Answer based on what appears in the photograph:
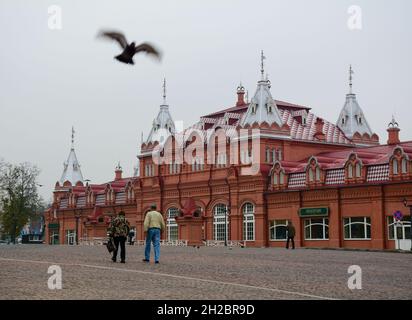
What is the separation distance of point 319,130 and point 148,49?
198 feet

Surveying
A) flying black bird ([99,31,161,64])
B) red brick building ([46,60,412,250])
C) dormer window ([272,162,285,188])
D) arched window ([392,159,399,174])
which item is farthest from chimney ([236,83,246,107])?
flying black bird ([99,31,161,64])

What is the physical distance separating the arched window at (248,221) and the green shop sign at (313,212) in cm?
658

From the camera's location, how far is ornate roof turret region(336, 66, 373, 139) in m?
77.9

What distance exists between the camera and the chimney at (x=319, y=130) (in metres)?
72.6

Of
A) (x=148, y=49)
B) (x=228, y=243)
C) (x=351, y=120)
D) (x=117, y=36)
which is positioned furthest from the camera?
(x=351, y=120)

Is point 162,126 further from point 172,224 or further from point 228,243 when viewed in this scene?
point 228,243

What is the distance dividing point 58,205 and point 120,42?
3527 inches

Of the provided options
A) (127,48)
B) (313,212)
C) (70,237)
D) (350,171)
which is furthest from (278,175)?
(127,48)

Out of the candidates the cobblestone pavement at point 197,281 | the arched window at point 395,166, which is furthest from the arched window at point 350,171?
the cobblestone pavement at point 197,281

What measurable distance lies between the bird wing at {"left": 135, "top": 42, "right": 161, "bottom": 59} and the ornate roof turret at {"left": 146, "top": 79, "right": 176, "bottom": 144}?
66.6 m

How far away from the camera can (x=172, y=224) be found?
75.4 metres

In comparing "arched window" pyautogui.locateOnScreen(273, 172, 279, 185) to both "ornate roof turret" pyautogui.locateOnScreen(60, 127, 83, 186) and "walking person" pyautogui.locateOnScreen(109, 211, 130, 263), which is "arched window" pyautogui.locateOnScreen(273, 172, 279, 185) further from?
"ornate roof turret" pyautogui.locateOnScreen(60, 127, 83, 186)

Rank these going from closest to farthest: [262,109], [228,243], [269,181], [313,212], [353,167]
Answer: [353,167], [313,212], [269,181], [228,243], [262,109]
